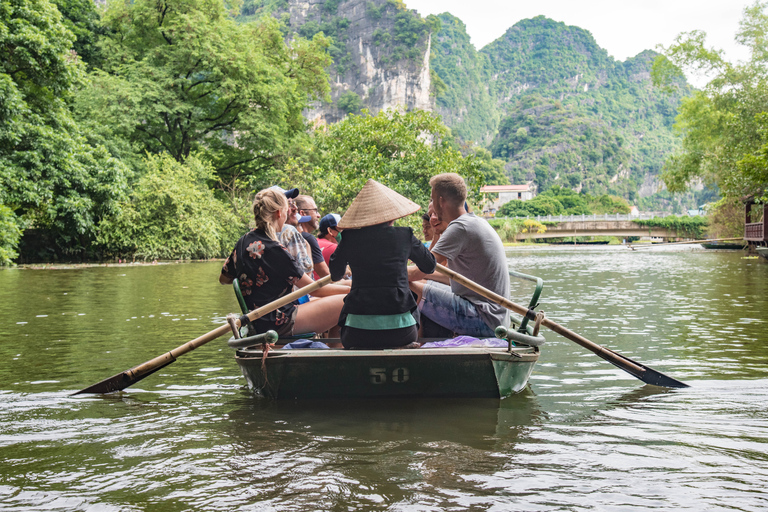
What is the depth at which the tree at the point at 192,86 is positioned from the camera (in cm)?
2820

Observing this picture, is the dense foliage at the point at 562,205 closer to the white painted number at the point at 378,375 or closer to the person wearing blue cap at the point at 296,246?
the person wearing blue cap at the point at 296,246

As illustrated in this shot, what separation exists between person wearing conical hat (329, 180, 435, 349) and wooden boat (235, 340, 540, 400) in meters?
0.16

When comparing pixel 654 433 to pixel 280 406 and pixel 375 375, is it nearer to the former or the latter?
pixel 375 375

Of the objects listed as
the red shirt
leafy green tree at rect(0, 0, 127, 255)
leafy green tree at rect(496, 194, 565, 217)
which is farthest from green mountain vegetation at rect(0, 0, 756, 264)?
leafy green tree at rect(496, 194, 565, 217)

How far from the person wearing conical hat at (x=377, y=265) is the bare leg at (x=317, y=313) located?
806mm

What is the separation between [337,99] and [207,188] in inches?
3095

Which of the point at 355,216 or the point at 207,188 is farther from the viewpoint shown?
the point at 207,188

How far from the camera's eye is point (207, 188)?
1211 inches

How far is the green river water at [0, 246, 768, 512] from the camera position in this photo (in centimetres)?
298

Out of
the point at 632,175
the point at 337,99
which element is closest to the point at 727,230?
the point at 337,99

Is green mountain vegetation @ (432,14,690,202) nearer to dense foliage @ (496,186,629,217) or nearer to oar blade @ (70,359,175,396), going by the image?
dense foliage @ (496,186,629,217)

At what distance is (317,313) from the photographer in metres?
5.16

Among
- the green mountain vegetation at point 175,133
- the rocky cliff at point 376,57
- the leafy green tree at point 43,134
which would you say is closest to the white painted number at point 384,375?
the green mountain vegetation at point 175,133

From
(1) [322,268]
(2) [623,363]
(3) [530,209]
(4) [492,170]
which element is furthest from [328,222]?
(4) [492,170]
